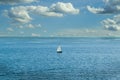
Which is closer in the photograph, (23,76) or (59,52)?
(23,76)

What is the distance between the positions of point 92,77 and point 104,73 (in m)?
8.24

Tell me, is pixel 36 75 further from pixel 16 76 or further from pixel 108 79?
pixel 108 79

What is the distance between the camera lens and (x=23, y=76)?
86812 millimetres

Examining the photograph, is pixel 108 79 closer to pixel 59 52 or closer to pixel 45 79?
pixel 45 79

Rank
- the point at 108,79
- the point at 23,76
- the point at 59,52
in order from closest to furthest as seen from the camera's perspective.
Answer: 1. the point at 108,79
2. the point at 23,76
3. the point at 59,52

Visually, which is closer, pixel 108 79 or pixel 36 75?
pixel 108 79

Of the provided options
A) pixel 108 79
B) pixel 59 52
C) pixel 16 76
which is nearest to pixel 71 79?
pixel 108 79

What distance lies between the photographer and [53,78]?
83812 millimetres

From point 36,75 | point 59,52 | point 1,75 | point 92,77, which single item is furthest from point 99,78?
point 59,52

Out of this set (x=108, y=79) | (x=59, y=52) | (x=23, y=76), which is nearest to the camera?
(x=108, y=79)

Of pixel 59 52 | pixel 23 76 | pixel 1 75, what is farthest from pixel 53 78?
pixel 59 52

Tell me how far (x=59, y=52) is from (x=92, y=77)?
103m

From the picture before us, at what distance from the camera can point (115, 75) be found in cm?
8719

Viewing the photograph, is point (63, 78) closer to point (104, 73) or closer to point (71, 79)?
point (71, 79)
